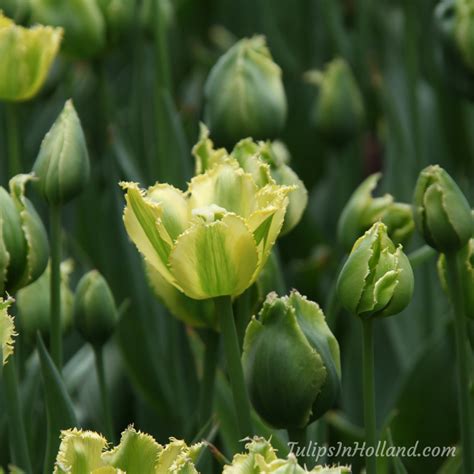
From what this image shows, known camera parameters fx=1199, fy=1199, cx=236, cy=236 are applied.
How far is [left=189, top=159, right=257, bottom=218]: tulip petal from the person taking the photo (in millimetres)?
745

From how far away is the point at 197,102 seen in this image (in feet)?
6.07

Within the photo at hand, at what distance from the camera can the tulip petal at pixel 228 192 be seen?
2.44 ft

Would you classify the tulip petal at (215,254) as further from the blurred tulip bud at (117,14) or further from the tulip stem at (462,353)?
the blurred tulip bud at (117,14)

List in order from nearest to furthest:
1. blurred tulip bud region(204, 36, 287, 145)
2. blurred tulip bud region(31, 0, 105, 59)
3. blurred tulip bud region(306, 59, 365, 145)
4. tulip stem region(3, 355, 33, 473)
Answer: tulip stem region(3, 355, 33, 473), blurred tulip bud region(204, 36, 287, 145), blurred tulip bud region(31, 0, 105, 59), blurred tulip bud region(306, 59, 365, 145)

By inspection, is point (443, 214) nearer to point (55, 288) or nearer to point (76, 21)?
point (55, 288)

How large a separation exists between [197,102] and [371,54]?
1.24 feet

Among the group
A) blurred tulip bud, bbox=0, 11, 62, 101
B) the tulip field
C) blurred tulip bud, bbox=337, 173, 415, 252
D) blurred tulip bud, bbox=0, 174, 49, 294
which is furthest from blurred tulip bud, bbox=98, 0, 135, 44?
blurred tulip bud, bbox=0, 174, 49, 294

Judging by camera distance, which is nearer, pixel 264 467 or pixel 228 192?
pixel 264 467

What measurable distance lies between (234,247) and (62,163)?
0.70 ft

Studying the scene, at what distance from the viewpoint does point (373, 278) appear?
2.39 ft

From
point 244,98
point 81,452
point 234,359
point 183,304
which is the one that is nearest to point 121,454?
point 81,452

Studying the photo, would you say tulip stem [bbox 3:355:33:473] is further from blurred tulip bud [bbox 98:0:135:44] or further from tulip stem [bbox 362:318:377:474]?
blurred tulip bud [bbox 98:0:135:44]

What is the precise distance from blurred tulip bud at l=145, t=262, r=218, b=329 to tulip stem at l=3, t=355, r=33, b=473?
119 mm

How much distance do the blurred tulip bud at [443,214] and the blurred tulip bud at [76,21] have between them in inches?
22.7
